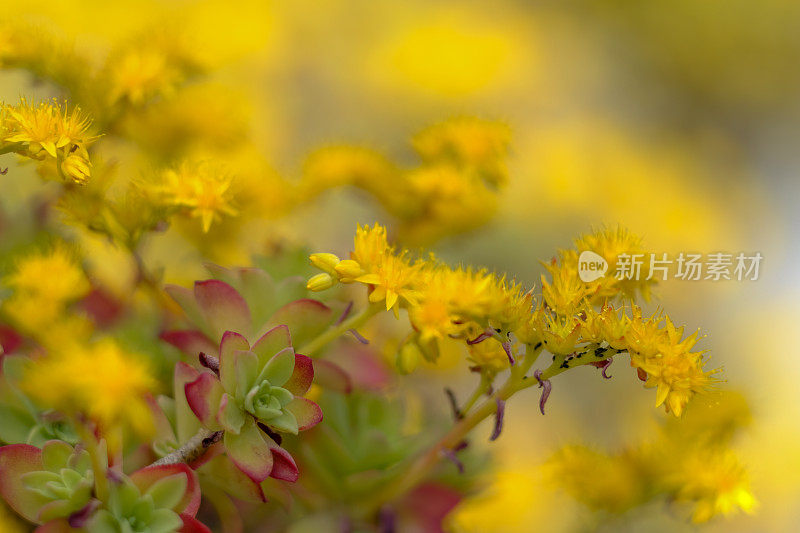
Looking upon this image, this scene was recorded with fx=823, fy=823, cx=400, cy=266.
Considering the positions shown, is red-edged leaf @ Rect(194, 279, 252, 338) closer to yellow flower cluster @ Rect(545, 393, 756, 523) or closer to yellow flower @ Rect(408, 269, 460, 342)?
yellow flower @ Rect(408, 269, 460, 342)

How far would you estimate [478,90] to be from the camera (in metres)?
0.91

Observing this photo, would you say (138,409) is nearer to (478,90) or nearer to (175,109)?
(175,109)

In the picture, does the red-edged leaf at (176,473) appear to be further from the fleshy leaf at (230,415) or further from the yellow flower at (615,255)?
the yellow flower at (615,255)

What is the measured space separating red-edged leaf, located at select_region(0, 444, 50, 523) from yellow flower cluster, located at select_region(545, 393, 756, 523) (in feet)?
0.75

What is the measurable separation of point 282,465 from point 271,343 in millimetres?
37

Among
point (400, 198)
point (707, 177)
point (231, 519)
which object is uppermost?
point (707, 177)

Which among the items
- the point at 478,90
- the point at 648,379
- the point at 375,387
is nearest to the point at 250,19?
the point at 478,90

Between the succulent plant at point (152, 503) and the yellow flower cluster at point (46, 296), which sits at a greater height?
the yellow flower cluster at point (46, 296)

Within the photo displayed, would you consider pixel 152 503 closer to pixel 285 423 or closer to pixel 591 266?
pixel 285 423

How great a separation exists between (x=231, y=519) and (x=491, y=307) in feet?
0.41

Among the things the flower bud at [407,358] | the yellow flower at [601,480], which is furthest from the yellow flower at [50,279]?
the yellow flower at [601,480]

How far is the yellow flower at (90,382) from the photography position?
20 centimetres

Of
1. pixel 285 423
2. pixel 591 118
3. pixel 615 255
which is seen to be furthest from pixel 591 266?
pixel 591 118

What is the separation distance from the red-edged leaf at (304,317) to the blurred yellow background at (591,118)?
0.30m
